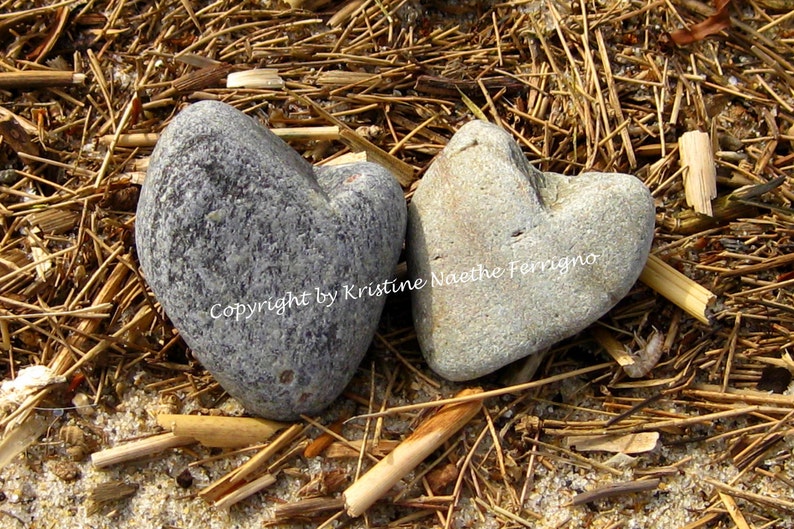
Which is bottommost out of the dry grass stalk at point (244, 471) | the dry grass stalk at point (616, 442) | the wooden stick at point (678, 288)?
the dry grass stalk at point (616, 442)

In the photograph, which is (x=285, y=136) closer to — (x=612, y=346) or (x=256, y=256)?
(x=256, y=256)

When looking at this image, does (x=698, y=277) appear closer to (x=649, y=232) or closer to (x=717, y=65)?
(x=649, y=232)

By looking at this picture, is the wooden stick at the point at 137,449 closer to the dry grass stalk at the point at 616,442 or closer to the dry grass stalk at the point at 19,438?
the dry grass stalk at the point at 19,438

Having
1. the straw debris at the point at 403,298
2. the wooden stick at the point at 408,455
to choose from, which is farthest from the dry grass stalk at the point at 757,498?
the wooden stick at the point at 408,455

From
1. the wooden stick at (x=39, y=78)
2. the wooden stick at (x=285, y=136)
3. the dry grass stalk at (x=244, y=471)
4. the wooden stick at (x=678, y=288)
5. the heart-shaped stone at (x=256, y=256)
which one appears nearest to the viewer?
the heart-shaped stone at (x=256, y=256)

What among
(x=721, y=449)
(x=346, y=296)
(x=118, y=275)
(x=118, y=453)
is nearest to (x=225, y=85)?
(x=118, y=275)
